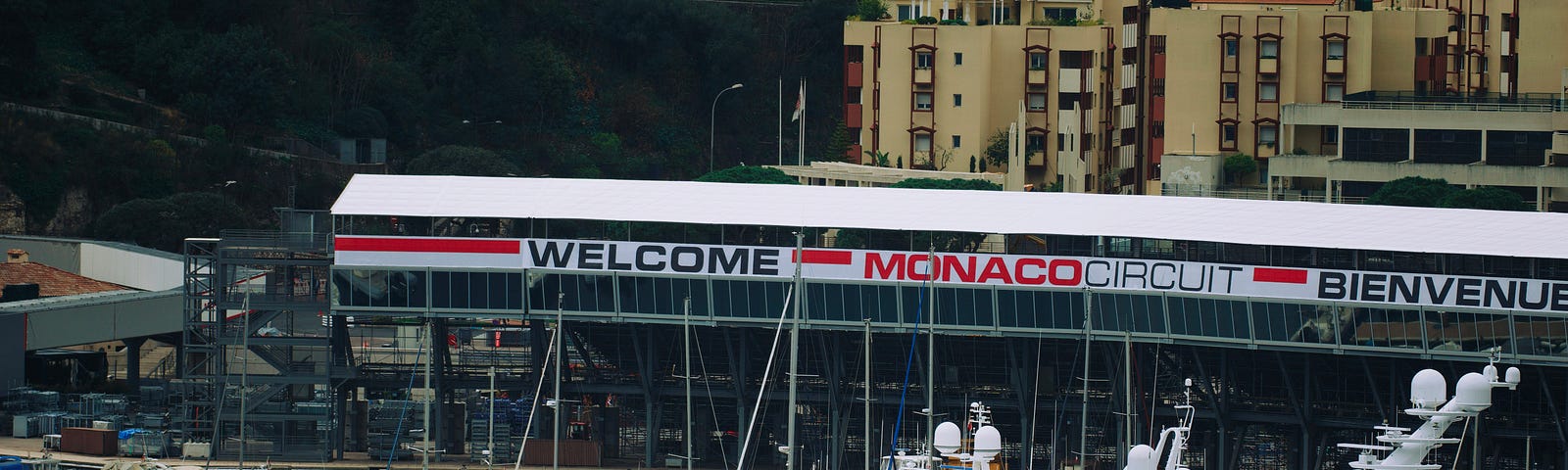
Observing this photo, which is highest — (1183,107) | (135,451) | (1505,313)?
(1183,107)

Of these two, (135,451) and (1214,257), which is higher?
(1214,257)

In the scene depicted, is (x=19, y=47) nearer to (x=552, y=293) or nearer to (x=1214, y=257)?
(x=552, y=293)

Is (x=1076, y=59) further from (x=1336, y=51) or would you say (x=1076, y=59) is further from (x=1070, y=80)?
(x=1336, y=51)

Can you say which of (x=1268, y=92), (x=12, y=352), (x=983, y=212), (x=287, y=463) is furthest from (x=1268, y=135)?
(x=12, y=352)

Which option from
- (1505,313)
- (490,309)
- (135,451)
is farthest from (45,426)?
(1505,313)

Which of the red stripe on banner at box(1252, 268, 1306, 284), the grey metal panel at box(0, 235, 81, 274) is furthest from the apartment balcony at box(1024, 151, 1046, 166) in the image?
the red stripe on banner at box(1252, 268, 1306, 284)

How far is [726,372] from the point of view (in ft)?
266

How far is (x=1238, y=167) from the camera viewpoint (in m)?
121

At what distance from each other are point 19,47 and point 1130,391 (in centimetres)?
7294

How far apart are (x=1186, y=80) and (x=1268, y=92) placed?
3.85m

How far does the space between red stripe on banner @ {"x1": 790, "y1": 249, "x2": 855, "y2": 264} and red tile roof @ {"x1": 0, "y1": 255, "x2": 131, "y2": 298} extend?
35020mm

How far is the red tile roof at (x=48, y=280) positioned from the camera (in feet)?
328

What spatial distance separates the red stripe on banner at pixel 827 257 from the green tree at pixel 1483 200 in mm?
36264

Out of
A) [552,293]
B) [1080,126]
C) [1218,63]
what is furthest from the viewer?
[1080,126]
